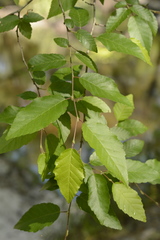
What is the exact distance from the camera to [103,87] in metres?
0.50

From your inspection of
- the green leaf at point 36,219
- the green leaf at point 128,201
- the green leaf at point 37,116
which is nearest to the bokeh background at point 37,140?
the green leaf at point 36,219

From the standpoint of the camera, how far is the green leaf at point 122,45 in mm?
533

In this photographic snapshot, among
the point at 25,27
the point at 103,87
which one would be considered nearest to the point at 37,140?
the point at 25,27

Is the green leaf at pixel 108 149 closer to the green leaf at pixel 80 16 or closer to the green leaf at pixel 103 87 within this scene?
the green leaf at pixel 103 87

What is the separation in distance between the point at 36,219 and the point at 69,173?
0.64 ft

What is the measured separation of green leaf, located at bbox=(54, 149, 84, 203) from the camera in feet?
1.51

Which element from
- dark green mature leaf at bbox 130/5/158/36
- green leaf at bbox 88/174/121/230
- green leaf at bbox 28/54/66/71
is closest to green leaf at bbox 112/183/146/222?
green leaf at bbox 88/174/121/230

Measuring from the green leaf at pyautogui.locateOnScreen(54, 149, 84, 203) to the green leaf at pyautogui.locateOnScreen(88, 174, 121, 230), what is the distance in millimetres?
77

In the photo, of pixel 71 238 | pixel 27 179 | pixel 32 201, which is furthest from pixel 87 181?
pixel 27 179

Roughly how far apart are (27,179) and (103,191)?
6.61 feet

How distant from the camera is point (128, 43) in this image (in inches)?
21.5

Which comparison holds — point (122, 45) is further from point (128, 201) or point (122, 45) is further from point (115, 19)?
point (128, 201)

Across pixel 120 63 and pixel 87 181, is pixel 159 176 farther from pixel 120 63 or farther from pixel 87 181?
pixel 120 63

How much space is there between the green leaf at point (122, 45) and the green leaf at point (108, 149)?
155 mm
